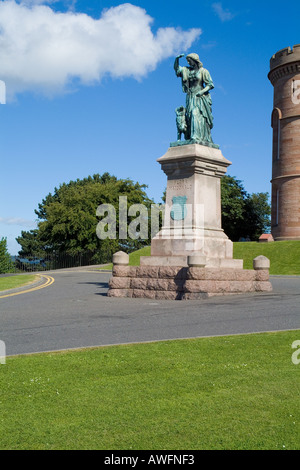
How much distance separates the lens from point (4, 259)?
4578 cm

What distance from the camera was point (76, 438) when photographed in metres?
4.39

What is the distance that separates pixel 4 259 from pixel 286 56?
33.3 metres

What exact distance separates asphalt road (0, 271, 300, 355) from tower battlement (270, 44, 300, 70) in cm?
4121

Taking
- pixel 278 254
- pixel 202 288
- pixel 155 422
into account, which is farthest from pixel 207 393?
pixel 278 254

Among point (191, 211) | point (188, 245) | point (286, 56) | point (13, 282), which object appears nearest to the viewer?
point (188, 245)

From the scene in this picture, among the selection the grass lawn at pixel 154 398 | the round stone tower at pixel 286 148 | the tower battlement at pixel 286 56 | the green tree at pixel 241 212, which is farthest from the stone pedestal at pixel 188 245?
the green tree at pixel 241 212

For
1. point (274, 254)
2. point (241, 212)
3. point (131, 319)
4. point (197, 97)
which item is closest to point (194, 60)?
point (197, 97)

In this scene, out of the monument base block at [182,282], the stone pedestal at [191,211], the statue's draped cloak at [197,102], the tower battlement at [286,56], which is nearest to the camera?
the monument base block at [182,282]

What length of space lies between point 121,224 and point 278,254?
2494cm

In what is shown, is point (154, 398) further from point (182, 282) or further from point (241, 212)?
point (241, 212)

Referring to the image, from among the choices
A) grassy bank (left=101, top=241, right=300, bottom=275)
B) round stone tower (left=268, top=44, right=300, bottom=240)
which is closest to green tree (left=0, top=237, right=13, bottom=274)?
grassy bank (left=101, top=241, right=300, bottom=275)

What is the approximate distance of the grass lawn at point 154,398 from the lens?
4359 mm

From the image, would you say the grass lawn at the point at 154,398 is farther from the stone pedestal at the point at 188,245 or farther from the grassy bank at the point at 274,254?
the grassy bank at the point at 274,254

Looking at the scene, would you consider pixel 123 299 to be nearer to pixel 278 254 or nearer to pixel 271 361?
pixel 271 361
